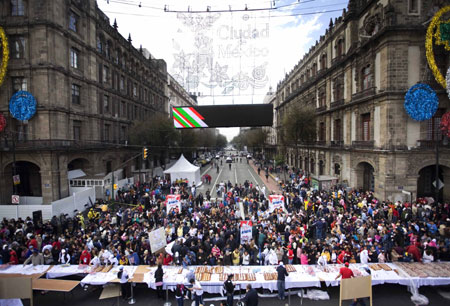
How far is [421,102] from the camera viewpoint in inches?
739

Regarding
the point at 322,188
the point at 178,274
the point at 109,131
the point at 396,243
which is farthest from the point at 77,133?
the point at 396,243

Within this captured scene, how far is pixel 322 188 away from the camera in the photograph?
78.9 ft

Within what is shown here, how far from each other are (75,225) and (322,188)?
19706 millimetres

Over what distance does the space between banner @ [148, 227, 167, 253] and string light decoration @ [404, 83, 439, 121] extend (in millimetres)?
18901

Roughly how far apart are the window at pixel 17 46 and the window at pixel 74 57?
12.7 feet

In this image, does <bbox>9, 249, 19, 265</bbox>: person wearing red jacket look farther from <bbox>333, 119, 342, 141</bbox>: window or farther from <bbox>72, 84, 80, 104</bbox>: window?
<bbox>333, 119, 342, 141</bbox>: window

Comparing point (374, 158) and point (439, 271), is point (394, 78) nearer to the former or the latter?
point (374, 158)

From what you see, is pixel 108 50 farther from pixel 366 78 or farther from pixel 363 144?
pixel 363 144

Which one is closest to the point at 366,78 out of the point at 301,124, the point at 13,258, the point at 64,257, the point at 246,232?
the point at 301,124

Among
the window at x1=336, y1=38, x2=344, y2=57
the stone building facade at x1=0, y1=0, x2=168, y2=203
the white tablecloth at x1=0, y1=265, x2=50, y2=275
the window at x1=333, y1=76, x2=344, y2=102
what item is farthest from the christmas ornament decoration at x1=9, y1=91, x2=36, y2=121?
the window at x1=336, y1=38, x2=344, y2=57

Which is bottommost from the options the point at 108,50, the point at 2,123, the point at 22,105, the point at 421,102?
the point at 2,123

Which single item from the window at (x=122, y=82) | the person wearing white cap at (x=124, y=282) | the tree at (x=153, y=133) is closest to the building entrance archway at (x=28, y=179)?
the tree at (x=153, y=133)

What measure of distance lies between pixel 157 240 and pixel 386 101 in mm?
19021

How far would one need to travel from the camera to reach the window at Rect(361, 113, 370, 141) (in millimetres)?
23391
